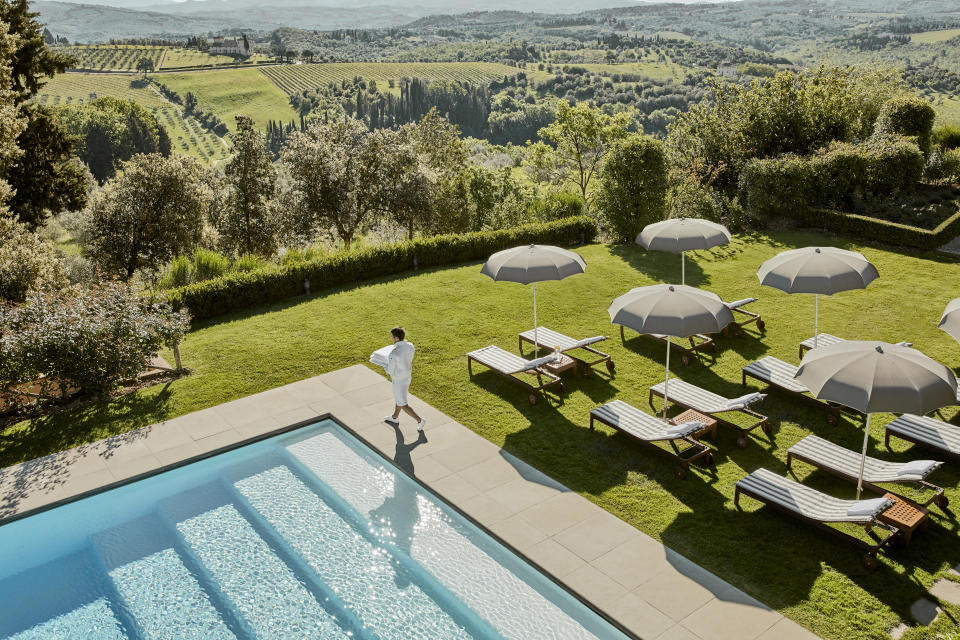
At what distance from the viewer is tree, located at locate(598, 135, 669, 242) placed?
21.0 m

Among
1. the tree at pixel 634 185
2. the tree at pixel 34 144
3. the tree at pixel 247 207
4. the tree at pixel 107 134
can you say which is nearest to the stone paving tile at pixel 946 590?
the tree at pixel 634 185

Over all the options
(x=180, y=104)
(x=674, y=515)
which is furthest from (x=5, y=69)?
(x=180, y=104)

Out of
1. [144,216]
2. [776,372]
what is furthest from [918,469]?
[144,216]

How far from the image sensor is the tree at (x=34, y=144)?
69.7ft

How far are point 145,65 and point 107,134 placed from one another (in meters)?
95.4

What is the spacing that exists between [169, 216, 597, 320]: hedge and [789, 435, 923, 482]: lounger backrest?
13.3 metres

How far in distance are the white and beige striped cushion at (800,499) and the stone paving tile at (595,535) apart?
5.60ft

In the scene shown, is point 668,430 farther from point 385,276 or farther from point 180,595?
point 385,276

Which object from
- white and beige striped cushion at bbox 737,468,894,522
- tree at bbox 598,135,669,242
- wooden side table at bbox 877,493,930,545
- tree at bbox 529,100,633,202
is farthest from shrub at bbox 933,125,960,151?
white and beige striped cushion at bbox 737,468,894,522

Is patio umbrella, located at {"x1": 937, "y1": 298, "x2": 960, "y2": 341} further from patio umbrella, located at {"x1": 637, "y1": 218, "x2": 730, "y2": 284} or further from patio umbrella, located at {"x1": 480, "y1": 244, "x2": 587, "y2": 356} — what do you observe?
patio umbrella, located at {"x1": 480, "y1": 244, "x2": 587, "y2": 356}

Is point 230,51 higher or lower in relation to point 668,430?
higher

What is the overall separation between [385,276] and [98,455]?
1049 centimetres

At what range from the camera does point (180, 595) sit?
790 centimetres

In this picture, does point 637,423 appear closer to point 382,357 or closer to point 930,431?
point 930,431
